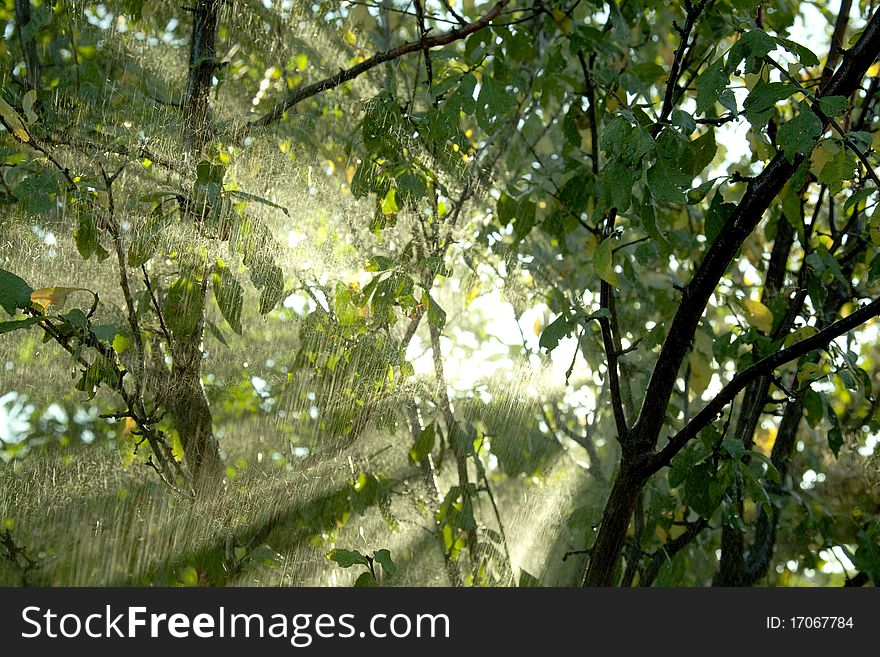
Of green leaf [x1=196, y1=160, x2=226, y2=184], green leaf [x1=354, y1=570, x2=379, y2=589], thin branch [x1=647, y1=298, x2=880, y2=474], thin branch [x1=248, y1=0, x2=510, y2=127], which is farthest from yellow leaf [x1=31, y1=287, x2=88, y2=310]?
thin branch [x1=647, y1=298, x2=880, y2=474]

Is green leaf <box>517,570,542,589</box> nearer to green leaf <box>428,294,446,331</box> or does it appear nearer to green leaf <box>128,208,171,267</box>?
green leaf <box>428,294,446,331</box>

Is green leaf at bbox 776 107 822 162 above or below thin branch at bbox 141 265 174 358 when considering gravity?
below

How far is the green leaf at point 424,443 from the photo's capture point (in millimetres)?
1063

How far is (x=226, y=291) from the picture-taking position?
0.94m

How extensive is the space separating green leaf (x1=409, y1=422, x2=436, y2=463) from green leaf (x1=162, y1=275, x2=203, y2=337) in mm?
346

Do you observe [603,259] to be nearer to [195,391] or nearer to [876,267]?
[876,267]

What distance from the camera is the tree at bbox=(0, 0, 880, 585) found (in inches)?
32.2

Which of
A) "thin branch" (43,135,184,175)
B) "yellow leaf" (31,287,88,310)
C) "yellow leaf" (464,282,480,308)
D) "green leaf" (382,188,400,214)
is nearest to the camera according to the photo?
→ "yellow leaf" (31,287,88,310)

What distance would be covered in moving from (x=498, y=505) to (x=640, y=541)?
0.23 metres

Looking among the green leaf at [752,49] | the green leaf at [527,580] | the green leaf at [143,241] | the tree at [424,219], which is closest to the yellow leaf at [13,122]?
the tree at [424,219]

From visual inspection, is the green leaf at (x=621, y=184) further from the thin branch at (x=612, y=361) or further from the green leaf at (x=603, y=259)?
the thin branch at (x=612, y=361)
